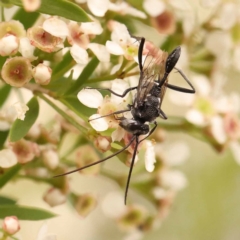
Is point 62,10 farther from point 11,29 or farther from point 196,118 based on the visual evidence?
point 196,118

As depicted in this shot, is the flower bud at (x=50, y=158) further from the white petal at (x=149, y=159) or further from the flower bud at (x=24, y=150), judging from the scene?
the white petal at (x=149, y=159)

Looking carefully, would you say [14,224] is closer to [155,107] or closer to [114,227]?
[155,107]

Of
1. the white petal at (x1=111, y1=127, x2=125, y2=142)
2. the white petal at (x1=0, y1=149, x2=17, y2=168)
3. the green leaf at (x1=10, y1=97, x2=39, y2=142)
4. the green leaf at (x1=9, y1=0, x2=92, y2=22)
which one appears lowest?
the white petal at (x1=0, y1=149, x2=17, y2=168)

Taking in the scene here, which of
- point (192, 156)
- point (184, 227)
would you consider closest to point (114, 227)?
point (184, 227)

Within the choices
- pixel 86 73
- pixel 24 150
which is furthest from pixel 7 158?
pixel 86 73

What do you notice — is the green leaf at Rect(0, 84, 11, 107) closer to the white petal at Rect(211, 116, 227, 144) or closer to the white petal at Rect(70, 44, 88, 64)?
the white petal at Rect(70, 44, 88, 64)

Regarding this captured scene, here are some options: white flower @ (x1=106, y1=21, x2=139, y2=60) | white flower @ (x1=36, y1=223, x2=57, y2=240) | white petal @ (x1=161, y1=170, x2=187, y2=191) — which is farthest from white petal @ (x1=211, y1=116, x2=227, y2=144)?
white flower @ (x1=36, y1=223, x2=57, y2=240)

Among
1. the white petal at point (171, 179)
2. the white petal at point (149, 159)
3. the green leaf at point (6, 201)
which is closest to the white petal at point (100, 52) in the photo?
the white petal at point (149, 159)
